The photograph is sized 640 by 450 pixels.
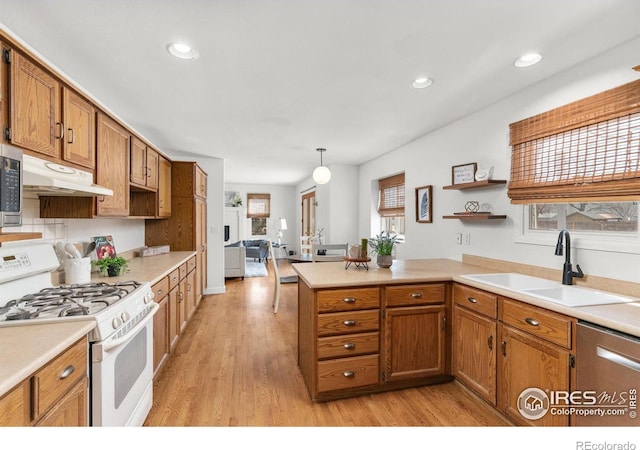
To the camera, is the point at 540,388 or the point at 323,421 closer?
the point at 540,388

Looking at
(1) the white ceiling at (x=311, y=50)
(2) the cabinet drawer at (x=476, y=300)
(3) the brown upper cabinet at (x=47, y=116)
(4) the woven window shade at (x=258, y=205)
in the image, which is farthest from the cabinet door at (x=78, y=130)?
(4) the woven window shade at (x=258, y=205)

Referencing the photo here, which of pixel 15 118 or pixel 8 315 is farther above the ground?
pixel 15 118

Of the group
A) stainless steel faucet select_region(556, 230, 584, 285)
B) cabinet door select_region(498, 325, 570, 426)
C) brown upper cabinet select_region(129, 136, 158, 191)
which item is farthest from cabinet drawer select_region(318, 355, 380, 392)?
brown upper cabinet select_region(129, 136, 158, 191)

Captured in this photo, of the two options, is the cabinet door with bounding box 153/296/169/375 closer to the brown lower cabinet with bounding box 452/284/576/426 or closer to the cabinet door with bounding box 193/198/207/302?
the cabinet door with bounding box 193/198/207/302

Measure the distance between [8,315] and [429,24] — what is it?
245 centimetres

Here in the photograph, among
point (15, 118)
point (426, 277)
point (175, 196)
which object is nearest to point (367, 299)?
point (426, 277)

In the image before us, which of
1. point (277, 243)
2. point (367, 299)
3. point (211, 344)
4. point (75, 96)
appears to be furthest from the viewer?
point (277, 243)

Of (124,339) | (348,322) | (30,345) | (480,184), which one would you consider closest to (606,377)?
(348,322)

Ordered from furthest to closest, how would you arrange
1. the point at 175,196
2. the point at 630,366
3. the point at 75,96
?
the point at 175,196, the point at 75,96, the point at 630,366

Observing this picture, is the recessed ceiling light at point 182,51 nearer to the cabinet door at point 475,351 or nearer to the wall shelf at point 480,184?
the wall shelf at point 480,184

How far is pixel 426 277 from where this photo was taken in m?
2.38

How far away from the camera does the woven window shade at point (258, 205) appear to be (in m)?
9.48

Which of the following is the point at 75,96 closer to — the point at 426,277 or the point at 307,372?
the point at 307,372

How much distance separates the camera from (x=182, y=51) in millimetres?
1953
